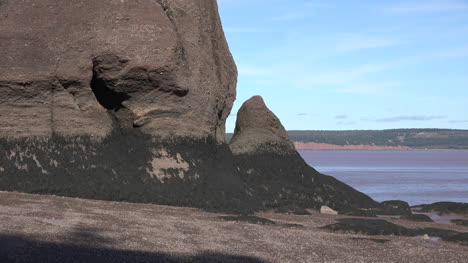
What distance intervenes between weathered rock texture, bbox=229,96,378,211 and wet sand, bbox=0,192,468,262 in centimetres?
716

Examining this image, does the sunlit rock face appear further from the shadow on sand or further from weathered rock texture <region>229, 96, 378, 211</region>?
the shadow on sand

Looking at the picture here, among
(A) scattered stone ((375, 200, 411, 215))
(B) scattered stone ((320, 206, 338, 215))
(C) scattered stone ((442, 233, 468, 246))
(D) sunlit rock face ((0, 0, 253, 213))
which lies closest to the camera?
(C) scattered stone ((442, 233, 468, 246))

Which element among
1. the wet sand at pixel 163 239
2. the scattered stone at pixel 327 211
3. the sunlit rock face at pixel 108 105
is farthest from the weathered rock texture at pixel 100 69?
the scattered stone at pixel 327 211

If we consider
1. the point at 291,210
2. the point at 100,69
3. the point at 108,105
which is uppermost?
the point at 100,69

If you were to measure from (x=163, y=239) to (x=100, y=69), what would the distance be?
10.7 metres

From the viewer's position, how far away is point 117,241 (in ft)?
48.0

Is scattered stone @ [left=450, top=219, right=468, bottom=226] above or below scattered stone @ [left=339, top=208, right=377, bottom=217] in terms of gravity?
below

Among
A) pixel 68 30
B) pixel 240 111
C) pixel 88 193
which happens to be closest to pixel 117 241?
pixel 88 193

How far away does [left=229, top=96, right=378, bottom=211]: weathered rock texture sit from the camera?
2944 cm

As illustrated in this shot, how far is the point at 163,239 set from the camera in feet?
50.8

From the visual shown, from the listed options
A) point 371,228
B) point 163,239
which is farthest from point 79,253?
point 371,228

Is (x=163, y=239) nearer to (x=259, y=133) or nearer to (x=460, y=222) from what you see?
(x=460, y=222)

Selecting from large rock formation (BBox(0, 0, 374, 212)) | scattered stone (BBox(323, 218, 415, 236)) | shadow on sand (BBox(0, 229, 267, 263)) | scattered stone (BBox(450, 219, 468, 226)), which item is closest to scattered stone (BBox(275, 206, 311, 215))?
large rock formation (BBox(0, 0, 374, 212))

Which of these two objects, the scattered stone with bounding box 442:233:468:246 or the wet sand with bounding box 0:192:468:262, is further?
the scattered stone with bounding box 442:233:468:246
